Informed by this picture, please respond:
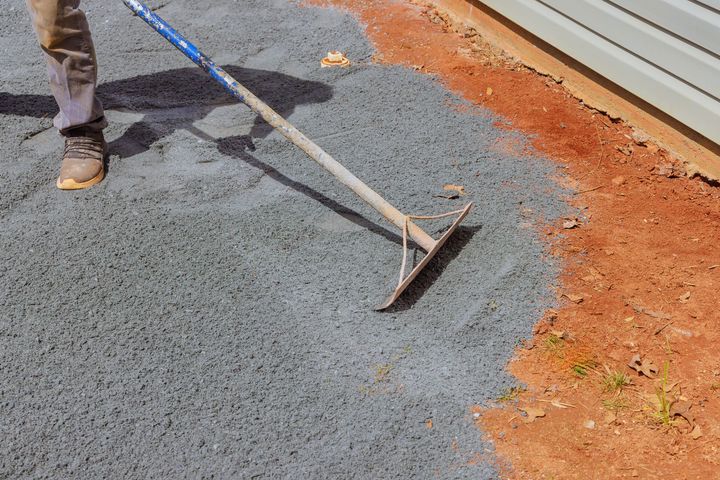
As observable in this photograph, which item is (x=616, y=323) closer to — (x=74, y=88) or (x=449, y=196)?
(x=449, y=196)

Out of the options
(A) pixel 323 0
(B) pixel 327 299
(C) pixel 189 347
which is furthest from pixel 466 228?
(A) pixel 323 0

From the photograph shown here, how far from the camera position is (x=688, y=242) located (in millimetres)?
3252

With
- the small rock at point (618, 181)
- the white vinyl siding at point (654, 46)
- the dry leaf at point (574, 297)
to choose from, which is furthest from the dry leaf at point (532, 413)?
the white vinyl siding at point (654, 46)

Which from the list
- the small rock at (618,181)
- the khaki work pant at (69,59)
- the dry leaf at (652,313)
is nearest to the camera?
the dry leaf at (652,313)

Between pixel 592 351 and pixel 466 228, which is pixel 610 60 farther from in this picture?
pixel 592 351

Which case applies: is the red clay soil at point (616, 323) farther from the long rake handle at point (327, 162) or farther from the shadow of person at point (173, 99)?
the shadow of person at point (173, 99)

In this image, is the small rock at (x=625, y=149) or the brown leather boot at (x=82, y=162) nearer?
the brown leather boot at (x=82, y=162)

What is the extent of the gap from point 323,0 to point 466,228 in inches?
111

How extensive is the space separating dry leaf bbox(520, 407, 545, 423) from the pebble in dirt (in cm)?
12

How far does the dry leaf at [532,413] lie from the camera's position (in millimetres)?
2475

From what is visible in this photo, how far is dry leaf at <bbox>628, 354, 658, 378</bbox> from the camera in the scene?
2.63 metres

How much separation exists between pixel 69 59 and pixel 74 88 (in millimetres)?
139

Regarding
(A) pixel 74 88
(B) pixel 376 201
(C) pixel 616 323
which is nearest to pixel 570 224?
(C) pixel 616 323

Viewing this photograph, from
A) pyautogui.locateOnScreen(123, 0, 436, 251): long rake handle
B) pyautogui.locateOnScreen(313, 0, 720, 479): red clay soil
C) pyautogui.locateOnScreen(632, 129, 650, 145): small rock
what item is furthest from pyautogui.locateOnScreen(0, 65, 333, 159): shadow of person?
pyautogui.locateOnScreen(632, 129, 650, 145): small rock
